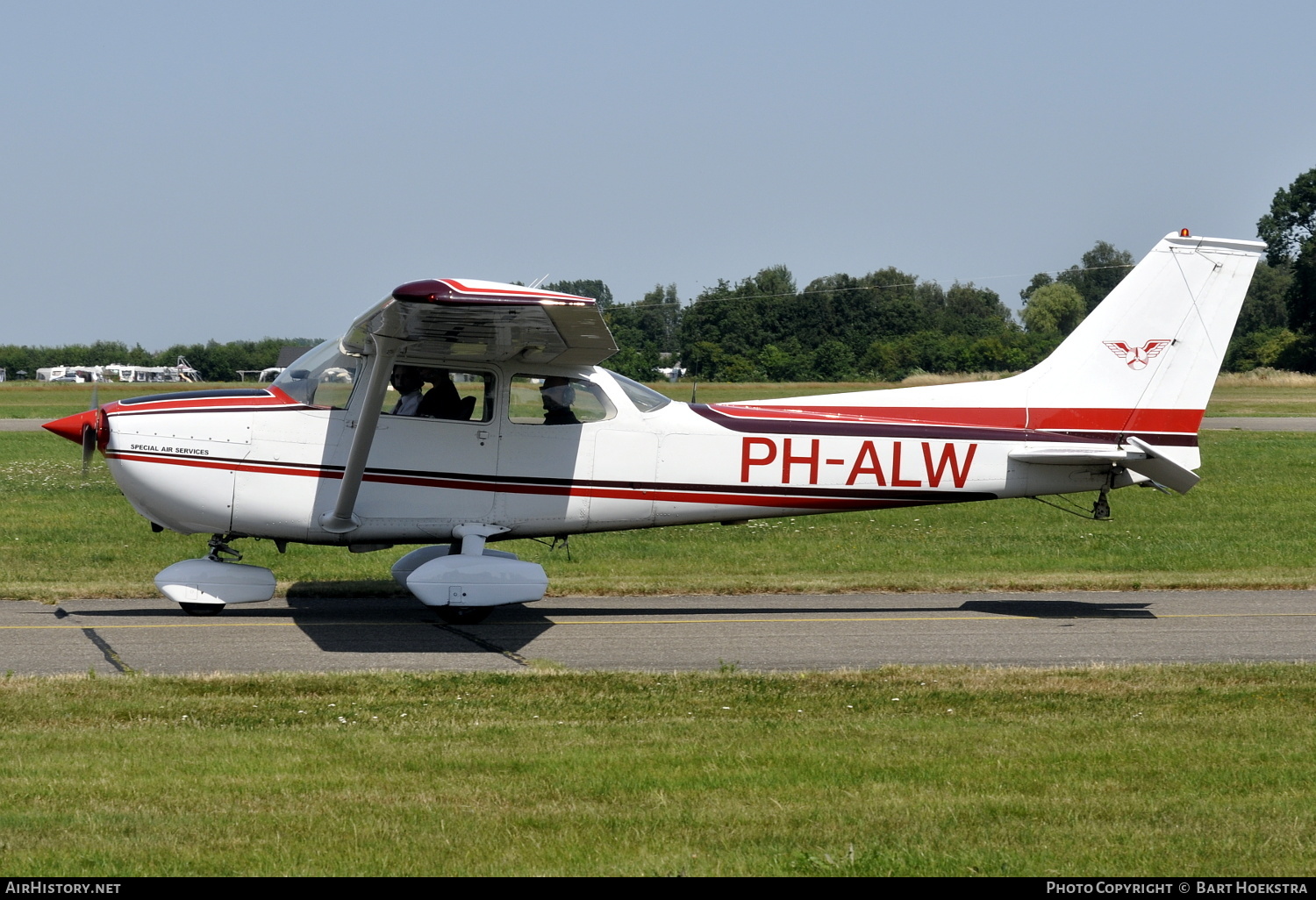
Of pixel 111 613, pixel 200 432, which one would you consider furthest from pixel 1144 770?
pixel 111 613

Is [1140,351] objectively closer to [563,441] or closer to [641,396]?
[641,396]

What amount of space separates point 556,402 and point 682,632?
6.94 feet

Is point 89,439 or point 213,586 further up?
point 89,439

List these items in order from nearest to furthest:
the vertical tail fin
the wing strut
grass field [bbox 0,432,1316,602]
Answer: the wing strut
the vertical tail fin
grass field [bbox 0,432,1316,602]

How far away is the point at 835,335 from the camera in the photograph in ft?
227

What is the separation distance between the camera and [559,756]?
19.8ft

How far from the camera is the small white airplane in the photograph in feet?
32.2

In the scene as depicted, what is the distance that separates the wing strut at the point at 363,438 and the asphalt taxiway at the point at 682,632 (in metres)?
0.86

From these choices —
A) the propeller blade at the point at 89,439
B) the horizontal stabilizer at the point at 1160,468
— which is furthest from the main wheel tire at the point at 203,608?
the horizontal stabilizer at the point at 1160,468

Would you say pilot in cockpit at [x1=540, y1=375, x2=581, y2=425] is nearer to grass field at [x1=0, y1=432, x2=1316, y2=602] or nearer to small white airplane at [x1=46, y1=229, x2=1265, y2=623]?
small white airplane at [x1=46, y1=229, x2=1265, y2=623]

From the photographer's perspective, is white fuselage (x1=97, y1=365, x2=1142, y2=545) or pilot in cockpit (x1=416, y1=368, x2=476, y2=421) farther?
pilot in cockpit (x1=416, y1=368, x2=476, y2=421)

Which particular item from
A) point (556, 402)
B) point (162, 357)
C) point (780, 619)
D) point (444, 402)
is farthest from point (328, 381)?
point (162, 357)

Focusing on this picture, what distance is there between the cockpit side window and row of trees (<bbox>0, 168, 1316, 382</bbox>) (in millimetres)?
28734

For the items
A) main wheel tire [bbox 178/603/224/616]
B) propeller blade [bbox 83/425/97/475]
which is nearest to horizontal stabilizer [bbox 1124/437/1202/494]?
main wheel tire [bbox 178/603/224/616]
